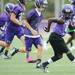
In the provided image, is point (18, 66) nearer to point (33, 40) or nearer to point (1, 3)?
point (33, 40)

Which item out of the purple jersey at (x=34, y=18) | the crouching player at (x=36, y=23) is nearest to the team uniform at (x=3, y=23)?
the crouching player at (x=36, y=23)

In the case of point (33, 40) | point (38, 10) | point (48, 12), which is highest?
point (38, 10)

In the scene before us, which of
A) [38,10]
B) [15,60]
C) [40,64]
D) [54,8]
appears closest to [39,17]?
[38,10]

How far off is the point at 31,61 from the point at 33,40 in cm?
63

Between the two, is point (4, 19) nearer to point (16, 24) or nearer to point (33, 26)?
point (16, 24)

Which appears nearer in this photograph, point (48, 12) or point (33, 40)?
point (33, 40)

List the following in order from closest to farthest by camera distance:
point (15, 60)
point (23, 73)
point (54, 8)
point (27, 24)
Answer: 1. point (23, 73)
2. point (27, 24)
3. point (15, 60)
4. point (54, 8)

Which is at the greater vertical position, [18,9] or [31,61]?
[18,9]

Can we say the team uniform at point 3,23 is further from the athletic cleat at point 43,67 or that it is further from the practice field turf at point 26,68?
the athletic cleat at point 43,67

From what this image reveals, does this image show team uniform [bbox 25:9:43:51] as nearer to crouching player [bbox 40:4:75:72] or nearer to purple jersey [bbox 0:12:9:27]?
crouching player [bbox 40:4:75:72]

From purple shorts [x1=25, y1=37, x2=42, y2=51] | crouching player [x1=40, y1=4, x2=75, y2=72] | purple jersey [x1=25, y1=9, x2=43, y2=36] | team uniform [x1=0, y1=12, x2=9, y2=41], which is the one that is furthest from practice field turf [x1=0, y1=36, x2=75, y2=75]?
purple jersey [x1=25, y1=9, x2=43, y2=36]

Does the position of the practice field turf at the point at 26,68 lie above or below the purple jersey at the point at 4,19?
below

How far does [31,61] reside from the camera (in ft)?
45.3

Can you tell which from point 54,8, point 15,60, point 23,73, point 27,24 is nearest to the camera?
point 23,73
